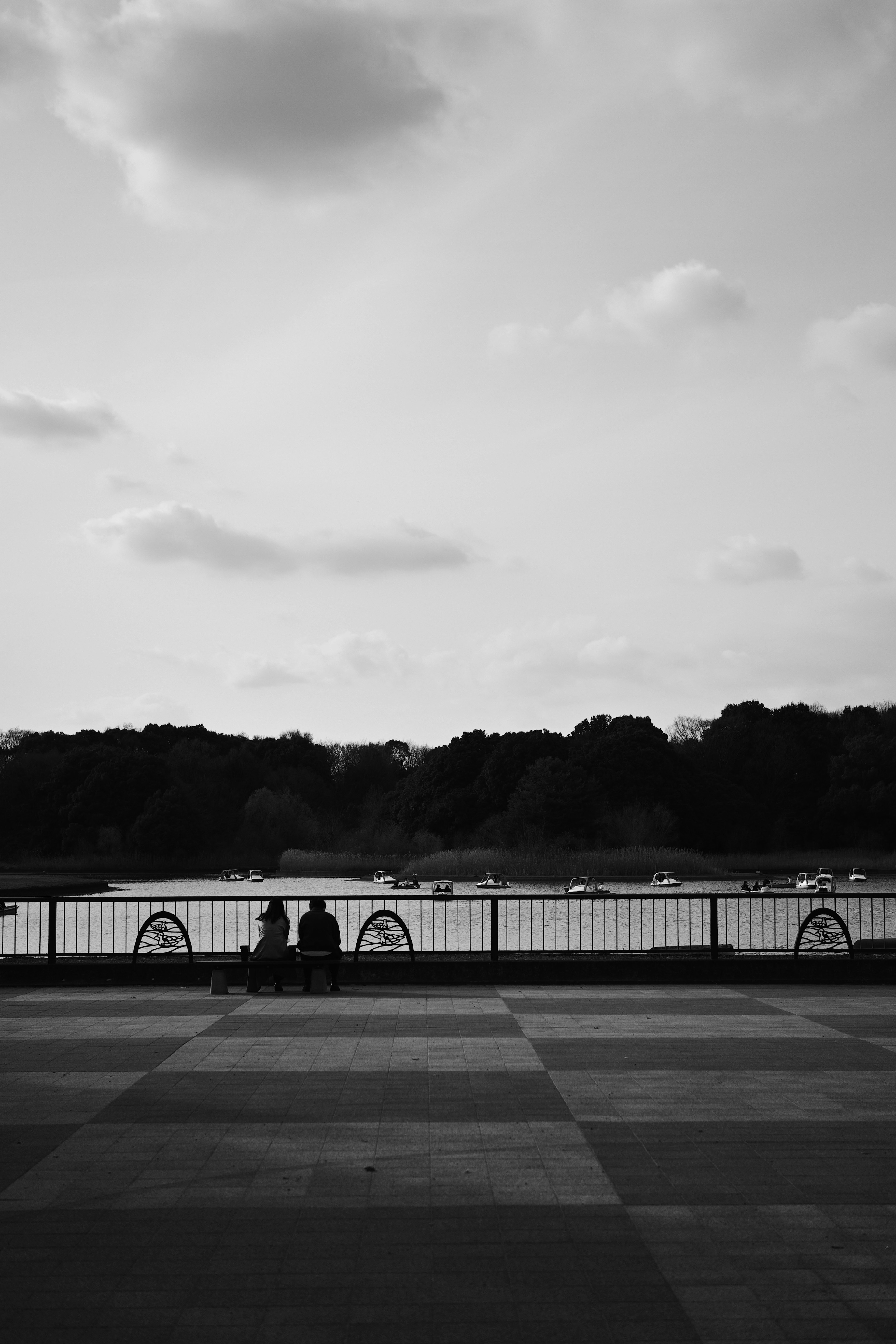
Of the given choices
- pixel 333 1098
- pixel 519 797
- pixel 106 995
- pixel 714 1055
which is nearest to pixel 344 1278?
pixel 333 1098

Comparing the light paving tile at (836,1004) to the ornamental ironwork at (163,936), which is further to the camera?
the ornamental ironwork at (163,936)

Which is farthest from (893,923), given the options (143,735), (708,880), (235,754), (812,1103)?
(143,735)

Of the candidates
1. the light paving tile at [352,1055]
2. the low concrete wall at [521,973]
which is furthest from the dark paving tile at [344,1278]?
the low concrete wall at [521,973]

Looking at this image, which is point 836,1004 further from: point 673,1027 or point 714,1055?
point 714,1055

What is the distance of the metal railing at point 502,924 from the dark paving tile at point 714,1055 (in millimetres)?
4470

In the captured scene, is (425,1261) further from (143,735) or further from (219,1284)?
(143,735)

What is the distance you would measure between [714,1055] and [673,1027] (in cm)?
184

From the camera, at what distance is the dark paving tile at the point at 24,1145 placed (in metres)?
7.84

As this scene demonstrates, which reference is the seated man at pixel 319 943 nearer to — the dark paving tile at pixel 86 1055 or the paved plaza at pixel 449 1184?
the paved plaza at pixel 449 1184

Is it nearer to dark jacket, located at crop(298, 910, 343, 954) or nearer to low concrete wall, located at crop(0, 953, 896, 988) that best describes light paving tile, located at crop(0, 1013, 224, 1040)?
dark jacket, located at crop(298, 910, 343, 954)

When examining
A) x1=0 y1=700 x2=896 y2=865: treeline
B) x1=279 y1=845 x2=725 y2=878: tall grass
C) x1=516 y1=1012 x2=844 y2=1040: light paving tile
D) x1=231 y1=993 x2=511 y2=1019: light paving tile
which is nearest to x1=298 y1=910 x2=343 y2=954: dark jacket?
x1=231 y1=993 x2=511 y2=1019: light paving tile

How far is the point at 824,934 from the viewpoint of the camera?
1962 centimetres

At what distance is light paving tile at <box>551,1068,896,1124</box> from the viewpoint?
9.30 m

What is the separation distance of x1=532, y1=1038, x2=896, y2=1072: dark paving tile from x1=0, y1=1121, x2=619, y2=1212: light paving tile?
2.55 metres
